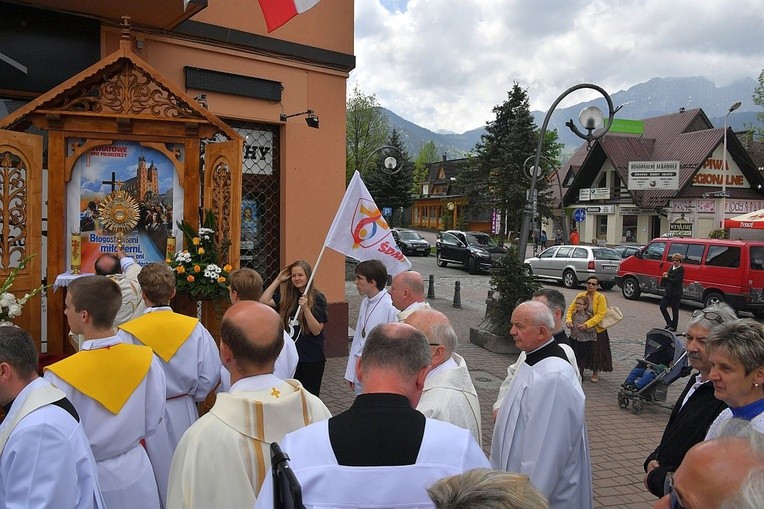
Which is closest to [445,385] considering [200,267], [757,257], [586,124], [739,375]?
[739,375]

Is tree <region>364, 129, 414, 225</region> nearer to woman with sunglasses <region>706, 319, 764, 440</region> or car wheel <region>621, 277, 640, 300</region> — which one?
car wheel <region>621, 277, 640, 300</region>

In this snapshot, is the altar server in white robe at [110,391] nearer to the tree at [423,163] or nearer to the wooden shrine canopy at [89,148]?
the wooden shrine canopy at [89,148]

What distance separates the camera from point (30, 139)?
589 centimetres

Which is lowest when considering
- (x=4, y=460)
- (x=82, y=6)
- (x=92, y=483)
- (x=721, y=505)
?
(x=92, y=483)

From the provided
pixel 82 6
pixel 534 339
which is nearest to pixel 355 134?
pixel 82 6

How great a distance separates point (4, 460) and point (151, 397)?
0.99 meters

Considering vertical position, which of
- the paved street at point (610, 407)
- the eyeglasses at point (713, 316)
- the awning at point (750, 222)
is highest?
the awning at point (750, 222)

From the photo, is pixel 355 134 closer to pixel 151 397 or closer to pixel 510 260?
pixel 510 260

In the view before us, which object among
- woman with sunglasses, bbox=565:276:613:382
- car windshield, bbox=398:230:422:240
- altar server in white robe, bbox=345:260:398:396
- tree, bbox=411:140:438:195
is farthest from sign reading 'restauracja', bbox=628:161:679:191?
altar server in white robe, bbox=345:260:398:396

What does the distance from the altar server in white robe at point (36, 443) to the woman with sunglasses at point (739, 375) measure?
301 cm

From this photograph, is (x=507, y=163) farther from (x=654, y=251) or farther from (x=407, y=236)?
(x=654, y=251)

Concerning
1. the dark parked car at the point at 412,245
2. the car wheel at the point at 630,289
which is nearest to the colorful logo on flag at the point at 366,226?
the car wheel at the point at 630,289

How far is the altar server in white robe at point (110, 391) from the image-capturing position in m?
3.08

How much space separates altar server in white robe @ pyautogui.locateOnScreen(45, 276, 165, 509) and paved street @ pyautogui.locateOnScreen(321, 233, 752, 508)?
4.06 meters
